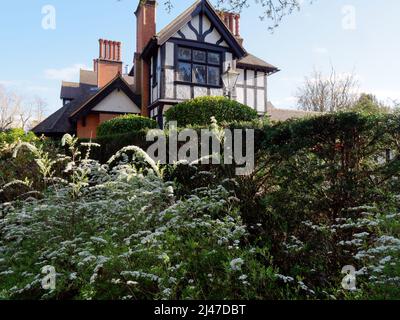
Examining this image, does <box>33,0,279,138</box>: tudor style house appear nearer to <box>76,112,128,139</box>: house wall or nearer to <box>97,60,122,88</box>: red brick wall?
<box>76,112,128,139</box>: house wall

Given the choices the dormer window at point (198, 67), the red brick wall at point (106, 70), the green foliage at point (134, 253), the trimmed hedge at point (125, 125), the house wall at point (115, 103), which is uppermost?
the red brick wall at point (106, 70)

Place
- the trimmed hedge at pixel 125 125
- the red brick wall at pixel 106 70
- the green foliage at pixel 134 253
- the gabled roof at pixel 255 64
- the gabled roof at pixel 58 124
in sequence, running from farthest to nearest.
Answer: the red brick wall at pixel 106 70
the gabled roof at pixel 58 124
the gabled roof at pixel 255 64
the trimmed hedge at pixel 125 125
the green foliage at pixel 134 253

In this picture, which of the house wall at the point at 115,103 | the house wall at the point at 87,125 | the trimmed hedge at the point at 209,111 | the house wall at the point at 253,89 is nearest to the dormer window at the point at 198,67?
the house wall at the point at 253,89

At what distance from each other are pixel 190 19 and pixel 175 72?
251cm

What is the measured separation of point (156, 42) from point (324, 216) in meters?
13.2

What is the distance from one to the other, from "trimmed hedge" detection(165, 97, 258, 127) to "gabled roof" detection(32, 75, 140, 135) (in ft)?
22.8

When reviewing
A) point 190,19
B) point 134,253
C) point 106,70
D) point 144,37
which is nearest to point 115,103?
point 144,37

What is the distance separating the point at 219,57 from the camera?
16969mm

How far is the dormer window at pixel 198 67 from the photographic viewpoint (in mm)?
16188

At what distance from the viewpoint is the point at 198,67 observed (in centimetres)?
1642

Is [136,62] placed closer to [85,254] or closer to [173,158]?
[173,158]

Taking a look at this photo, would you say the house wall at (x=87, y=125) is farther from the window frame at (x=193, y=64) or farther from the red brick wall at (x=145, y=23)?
the window frame at (x=193, y=64)

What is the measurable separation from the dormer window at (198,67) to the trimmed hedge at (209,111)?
467cm
